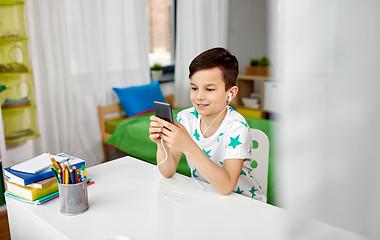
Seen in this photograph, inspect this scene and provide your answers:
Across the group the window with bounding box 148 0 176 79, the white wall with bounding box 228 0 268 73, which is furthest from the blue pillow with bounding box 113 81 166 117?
the white wall with bounding box 228 0 268 73

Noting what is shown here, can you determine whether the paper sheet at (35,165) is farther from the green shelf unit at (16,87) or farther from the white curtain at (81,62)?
the white curtain at (81,62)

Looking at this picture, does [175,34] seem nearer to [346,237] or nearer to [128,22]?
[128,22]

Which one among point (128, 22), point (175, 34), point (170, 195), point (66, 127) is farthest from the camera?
point (175, 34)

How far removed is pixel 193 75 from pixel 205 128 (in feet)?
0.77

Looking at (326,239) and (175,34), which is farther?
(175,34)

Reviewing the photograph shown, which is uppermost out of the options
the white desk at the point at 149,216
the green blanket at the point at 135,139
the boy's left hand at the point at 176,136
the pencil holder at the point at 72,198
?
the boy's left hand at the point at 176,136

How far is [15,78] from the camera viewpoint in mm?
2678

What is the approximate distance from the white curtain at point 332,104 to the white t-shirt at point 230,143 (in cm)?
111

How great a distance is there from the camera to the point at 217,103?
1.34 metres

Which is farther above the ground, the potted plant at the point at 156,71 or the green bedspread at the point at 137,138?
the potted plant at the point at 156,71

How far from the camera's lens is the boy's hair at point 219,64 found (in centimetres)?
132

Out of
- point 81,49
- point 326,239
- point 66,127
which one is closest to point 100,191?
point 326,239

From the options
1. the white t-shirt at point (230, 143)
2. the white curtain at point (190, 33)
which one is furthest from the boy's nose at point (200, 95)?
the white curtain at point (190, 33)

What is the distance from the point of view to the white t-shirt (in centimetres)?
130
